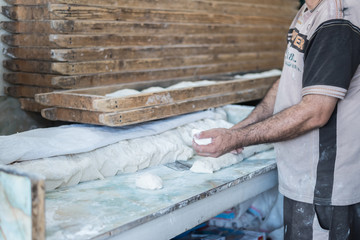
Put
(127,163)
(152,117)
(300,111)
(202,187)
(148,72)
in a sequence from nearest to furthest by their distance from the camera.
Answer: (300,111) → (202,187) → (127,163) → (152,117) → (148,72)

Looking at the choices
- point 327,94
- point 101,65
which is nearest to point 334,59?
point 327,94

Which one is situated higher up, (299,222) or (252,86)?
(252,86)

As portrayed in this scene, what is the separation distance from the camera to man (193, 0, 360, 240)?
2088 mm

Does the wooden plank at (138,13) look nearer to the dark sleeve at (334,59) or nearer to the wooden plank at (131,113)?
the wooden plank at (131,113)

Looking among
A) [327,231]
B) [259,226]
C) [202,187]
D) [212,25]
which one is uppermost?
[212,25]

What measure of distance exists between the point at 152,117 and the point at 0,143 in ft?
2.86

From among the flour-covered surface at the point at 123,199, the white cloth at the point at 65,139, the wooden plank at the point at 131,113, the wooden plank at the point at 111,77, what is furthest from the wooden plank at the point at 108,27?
the flour-covered surface at the point at 123,199

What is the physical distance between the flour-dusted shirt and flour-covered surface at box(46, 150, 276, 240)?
14.1 inches

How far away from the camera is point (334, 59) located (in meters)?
2.06

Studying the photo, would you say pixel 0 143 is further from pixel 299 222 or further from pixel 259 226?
pixel 259 226

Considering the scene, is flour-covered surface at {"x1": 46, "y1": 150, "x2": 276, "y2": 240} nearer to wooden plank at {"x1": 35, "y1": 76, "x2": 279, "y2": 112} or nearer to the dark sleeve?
A: wooden plank at {"x1": 35, "y1": 76, "x2": 279, "y2": 112}

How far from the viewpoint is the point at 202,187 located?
91.3 inches

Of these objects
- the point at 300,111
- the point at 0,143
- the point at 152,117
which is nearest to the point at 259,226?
the point at 152,117

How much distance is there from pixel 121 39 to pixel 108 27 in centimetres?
14
